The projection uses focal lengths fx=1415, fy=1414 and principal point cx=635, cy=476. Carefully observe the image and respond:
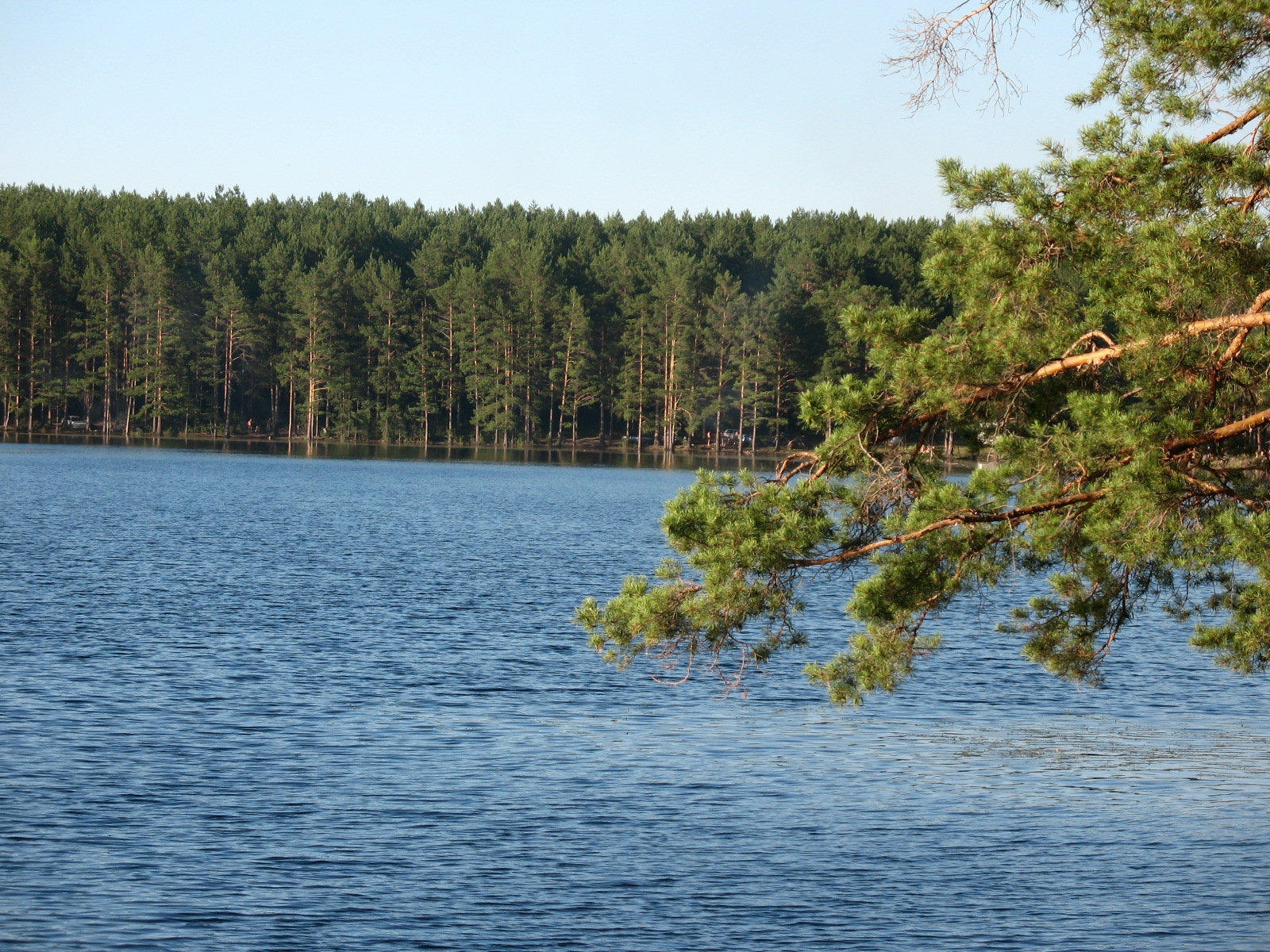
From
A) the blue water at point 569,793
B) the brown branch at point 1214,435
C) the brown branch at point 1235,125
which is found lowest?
the blue water at point 569,793

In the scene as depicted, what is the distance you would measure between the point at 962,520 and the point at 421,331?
110268 millimetres

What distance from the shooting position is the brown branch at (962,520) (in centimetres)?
1109

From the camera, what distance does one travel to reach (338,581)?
33.8 meters

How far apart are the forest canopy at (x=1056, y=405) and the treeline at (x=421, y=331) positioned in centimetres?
9177

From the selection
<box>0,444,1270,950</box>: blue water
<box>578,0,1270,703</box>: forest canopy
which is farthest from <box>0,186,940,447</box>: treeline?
<box>578,0,1270,703</box>: forest canopy

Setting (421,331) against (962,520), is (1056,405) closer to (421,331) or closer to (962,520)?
(962,520)

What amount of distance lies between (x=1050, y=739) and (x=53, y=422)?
374 feet

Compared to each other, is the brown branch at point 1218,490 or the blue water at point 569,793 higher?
the brown branch at point 1218,490

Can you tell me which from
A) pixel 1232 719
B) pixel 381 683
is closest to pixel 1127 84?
pixel 1232 719

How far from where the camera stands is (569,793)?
15.2 m

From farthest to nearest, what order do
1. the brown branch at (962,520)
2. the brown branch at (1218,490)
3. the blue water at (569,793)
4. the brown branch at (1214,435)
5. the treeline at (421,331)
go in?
the treeline at (421,331) < the blue water at (569,793) < the brown branch at (962,520) < the brown branch at (1218,490) < the brown branch at (1214,435)

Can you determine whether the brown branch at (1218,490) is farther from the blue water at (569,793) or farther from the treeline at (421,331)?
the treeline at (421,331)

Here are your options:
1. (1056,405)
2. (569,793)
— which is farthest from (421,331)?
(1056,405)

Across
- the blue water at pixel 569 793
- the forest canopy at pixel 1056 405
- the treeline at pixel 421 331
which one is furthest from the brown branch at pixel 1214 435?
the treeline at pixel 421 331
